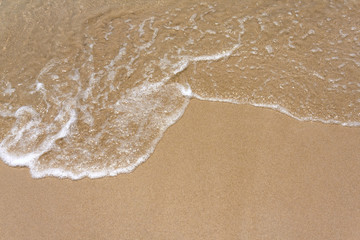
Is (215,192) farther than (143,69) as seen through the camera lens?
No

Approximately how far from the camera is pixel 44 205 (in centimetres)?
230

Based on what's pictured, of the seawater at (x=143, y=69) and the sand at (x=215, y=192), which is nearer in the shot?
the sand at (x=215, y=192)

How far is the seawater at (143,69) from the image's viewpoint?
2678 millimetres

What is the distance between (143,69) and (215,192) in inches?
62.0

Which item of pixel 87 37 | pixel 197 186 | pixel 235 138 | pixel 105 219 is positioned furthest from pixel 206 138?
pixel 87 37

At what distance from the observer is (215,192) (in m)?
2.31

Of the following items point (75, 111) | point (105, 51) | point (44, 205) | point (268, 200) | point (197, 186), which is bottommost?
point (268, 200)

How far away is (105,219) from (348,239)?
1891 millimetres

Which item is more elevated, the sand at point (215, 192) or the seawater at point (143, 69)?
the seawater at point (143, 69)

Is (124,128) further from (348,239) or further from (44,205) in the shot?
(348,239)

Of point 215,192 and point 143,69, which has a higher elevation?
point 143,69

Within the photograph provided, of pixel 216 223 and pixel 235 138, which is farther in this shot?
pixel 235 138

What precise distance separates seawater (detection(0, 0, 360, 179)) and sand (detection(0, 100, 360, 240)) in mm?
183

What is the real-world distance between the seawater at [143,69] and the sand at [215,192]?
0.18 metres
